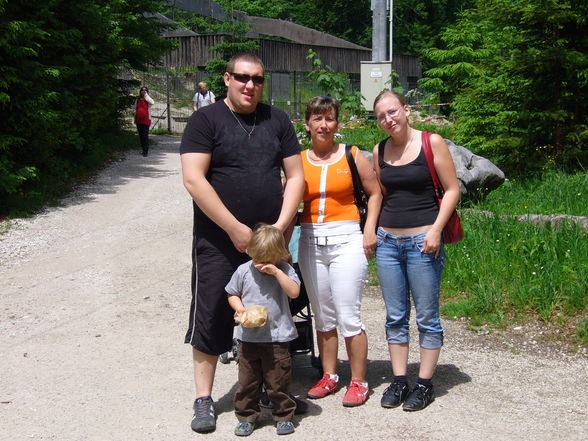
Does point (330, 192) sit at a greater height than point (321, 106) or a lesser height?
lesser

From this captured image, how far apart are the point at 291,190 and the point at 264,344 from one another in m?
0.88

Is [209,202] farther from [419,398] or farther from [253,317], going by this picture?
[419,398]

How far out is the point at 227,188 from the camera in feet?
13.9

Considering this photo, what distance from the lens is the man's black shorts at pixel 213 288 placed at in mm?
4324

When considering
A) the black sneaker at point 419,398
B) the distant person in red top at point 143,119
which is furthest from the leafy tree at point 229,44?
the black sneaker at point 419,398

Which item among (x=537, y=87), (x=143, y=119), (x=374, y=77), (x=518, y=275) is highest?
(x=374, y=77)

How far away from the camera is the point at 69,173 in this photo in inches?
596

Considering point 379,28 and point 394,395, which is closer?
point 394,395

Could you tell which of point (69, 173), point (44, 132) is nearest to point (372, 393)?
point (44, 132)

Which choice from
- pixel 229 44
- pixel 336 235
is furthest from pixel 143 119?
pixel 336 235

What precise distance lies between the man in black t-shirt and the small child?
0.49 ft

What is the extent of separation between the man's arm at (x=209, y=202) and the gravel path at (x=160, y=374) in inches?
43.5

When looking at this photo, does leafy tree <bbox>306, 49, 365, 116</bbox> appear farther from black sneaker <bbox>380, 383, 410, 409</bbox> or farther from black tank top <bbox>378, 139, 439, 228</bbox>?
black sneaker <bbox>380, 383, 410, 409</bbox>

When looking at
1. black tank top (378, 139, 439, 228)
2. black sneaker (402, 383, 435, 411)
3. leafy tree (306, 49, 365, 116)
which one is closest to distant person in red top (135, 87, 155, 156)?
leafy tree (306, 49, 365, 116)
